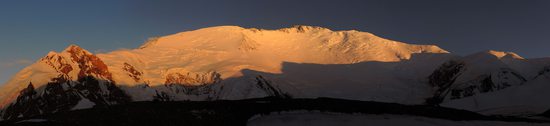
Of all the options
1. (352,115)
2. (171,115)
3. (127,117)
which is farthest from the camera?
(352,115)

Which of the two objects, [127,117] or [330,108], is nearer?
[127,117]

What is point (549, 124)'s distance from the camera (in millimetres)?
64812

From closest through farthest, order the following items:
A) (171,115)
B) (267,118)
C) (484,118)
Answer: (171,115), (267,118), (484,118)

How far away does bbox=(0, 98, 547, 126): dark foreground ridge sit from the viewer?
50438 mm

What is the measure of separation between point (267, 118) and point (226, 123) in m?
5.01

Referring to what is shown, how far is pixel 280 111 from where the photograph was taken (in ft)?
206

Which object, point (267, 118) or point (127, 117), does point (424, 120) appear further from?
point (127, 117)

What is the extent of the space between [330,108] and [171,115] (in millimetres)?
17996

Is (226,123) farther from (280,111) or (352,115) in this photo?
(352,115)

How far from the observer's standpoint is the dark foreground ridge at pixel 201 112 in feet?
165

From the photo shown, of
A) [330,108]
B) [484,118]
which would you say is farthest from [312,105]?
[484,118]

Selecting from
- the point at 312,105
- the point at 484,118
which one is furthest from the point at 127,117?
the point at 484,118

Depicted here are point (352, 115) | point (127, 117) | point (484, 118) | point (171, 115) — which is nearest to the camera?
point (127, 117)

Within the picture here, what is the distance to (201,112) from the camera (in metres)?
59.1
